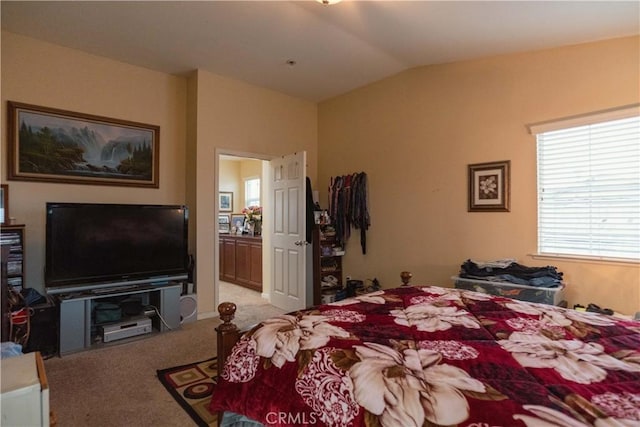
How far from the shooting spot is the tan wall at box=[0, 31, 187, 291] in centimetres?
313

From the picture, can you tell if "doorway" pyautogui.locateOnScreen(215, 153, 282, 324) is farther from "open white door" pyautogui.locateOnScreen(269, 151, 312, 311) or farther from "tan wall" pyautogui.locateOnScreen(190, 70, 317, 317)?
"open white door" pyautogui.locateOnScreen(269, 151, 312, 311)

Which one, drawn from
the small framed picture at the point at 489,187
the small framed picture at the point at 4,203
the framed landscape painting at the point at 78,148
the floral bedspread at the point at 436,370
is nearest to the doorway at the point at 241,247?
the framed landscape painting at the point at 78,148

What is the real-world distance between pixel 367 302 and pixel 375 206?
94.3 inches

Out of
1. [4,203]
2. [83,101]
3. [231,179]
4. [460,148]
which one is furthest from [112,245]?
[231,179]

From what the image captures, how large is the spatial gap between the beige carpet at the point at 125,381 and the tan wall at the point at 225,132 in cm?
86

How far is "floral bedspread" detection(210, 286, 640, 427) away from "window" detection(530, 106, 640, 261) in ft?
4.29

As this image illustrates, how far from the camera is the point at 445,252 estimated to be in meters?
3.60

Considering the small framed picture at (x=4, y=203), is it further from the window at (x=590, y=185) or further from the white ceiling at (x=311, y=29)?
the window at (x=590, y=185)

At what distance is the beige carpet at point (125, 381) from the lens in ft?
6.46

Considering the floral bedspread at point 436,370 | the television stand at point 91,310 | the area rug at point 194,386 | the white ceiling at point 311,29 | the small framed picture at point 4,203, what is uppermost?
the white ceiling at point 311,29

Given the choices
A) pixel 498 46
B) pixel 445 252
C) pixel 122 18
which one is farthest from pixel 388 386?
pixel 122 18

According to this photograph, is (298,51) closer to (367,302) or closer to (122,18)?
(122,18)

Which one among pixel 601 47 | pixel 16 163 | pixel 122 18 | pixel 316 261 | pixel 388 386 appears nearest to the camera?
pixel 388 386

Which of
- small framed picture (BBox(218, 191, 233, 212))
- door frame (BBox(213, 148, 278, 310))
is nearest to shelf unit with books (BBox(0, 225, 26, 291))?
door frame (BBox(213, 148, 278, 310))
